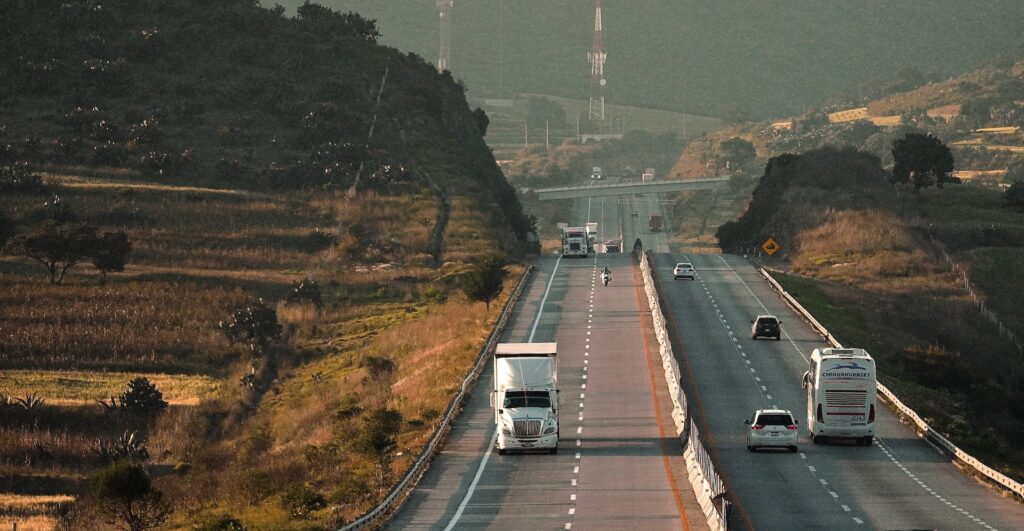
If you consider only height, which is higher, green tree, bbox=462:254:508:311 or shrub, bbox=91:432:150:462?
green tree, bbox=462:254:508:311

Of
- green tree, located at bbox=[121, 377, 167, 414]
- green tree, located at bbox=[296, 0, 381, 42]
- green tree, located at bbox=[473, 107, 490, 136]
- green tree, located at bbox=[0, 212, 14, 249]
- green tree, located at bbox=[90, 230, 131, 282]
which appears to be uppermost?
green tree, located at bbox=[296, 0, 381, 42]

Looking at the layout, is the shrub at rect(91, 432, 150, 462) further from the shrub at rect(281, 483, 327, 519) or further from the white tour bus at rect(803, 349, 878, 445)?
the white tour bus at rect(803, 349, 878, 445)

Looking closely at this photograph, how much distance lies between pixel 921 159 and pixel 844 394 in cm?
10489

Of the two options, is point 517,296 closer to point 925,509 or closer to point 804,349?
point 804,349

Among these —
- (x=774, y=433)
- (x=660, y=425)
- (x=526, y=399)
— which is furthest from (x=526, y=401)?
(x=774, y=433)

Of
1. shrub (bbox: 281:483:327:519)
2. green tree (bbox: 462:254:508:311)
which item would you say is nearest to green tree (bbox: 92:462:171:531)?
shrub (bbox: 281:483:327:519)

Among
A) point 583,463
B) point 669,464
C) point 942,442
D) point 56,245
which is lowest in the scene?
point 942,442

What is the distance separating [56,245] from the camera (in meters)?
95.0

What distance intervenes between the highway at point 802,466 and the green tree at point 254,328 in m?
22.2

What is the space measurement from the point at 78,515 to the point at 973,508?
2750cm

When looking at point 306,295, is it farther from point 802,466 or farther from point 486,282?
point 802,466

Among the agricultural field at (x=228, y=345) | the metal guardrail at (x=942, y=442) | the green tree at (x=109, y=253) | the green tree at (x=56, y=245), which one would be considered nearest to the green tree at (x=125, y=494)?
the agricultural field at (x=228, y=345)

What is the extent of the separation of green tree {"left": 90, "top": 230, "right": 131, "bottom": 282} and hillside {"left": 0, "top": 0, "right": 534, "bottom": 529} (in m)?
0.18

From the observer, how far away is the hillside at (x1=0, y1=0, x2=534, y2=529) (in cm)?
5703
